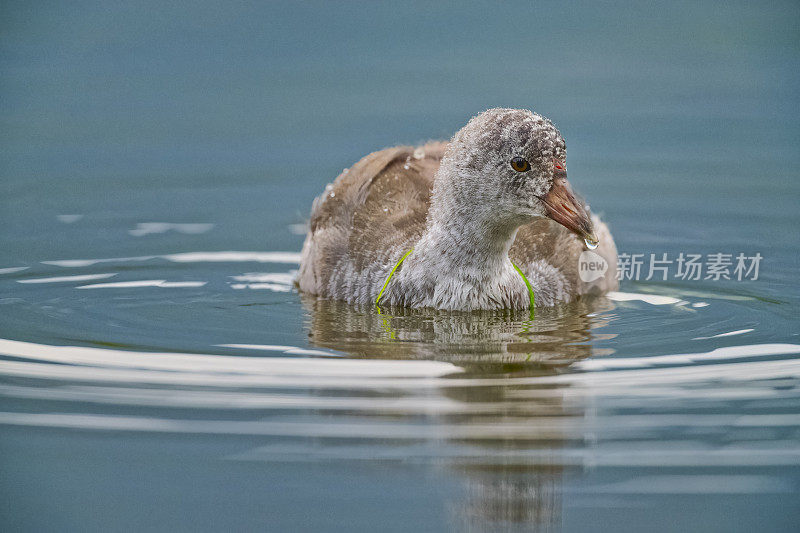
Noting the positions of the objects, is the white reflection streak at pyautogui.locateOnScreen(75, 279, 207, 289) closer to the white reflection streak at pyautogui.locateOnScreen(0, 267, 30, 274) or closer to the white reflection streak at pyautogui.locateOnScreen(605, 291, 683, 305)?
the white reflection streak at pyautogui.locateOnScreen(0, 267, 30, 274)

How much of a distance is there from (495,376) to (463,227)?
1.61 metres

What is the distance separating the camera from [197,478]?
6.66m

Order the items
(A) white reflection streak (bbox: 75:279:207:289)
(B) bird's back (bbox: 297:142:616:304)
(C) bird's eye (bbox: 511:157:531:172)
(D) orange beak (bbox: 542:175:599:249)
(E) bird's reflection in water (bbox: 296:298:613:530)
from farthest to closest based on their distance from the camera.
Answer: (A) white reflection streak (bbox: 75:279:207:289) → (B) bird's back (bbox: 297:142:616:304) → (C) bird's eye (bbox: 511:157:531:172) → (D) orange beak (bbox: 542:175:599:249) → (E) bird's reflection in water (bbox: 296:298:613:530)

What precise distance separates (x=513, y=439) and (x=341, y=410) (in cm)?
96

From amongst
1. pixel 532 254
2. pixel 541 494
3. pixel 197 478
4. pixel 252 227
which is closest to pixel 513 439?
pixel 541 494

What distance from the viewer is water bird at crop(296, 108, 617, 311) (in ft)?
30.0

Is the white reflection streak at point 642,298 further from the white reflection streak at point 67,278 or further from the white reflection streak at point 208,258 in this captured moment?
the white reflection streak at point 67,278

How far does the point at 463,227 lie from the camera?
9.55 meters

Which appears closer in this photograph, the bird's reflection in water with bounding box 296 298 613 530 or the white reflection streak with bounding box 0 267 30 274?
the bird's reflection in water with bounding box 296 298 613 530

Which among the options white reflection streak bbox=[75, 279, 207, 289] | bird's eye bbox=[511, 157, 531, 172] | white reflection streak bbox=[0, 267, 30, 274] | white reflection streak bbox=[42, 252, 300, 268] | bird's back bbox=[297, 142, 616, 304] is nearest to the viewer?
bird's eye bbox=[511, 157, 531, 172]

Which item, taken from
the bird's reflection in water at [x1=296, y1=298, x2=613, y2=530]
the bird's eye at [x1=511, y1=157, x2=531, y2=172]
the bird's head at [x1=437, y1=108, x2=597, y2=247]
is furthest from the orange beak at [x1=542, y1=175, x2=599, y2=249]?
the bird's reflection in water at [x1=296, y1=298, x2=613, y2=530]

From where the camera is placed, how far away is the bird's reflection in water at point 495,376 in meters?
6.48

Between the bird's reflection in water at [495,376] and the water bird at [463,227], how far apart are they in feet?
0.54

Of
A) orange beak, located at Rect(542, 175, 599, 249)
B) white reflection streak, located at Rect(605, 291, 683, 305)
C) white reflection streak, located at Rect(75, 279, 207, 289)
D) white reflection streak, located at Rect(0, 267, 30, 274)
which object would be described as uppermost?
orange beak, located at Rect(542, 175, 599, 249)
